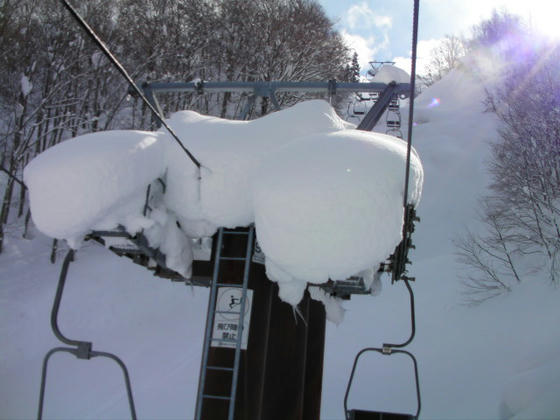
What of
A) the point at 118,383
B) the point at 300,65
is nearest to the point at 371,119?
the point at 118,383

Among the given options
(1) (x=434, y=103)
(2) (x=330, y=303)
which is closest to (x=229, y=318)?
(2) (x=330, y=303)

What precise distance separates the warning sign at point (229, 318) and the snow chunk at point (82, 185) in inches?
52.7

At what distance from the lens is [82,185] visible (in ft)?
9.70

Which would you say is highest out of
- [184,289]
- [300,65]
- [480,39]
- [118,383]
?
[480,39]

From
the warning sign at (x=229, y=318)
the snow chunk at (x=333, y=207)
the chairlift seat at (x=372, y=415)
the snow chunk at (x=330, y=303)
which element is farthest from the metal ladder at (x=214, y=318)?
the chairlift seat at (x=372, y=415)

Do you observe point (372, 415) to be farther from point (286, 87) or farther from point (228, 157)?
point (286, 87)

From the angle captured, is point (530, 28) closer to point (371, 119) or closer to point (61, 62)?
point (61, 62)

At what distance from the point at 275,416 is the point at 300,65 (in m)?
16.0

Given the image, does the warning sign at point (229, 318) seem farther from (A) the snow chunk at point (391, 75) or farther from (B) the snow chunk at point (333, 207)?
(A) the snow chunk at point (391, 75)

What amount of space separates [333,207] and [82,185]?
154 centimetres

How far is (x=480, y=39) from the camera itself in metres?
25.6

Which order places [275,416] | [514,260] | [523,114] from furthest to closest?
[523,114], [514,260], [275,416]

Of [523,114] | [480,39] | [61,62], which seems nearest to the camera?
[523,114]

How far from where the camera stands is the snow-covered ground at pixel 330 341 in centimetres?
841
